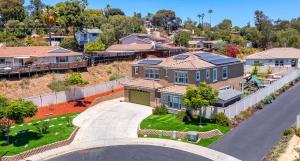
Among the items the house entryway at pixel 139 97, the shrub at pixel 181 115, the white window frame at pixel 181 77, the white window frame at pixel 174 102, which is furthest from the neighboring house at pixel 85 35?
the shrub at pixel 181 115

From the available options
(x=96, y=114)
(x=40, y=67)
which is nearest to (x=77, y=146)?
(x=96, y=114)

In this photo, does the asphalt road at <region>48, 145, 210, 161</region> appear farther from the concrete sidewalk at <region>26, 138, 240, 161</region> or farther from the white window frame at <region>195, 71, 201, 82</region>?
the white window frame at <region>195, 71, 201, 82</region>

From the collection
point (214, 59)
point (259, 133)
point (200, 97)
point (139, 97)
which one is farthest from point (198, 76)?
point (259, 133)

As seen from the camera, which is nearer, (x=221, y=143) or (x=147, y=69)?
(x=221, y=143)

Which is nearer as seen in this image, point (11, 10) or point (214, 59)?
point (214, 59)

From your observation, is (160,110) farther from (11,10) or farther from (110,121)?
(11,10)

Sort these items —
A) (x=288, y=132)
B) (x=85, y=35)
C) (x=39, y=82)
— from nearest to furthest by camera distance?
(x=288, y=132) → (x=39, y=82) → (x=85, y=35)

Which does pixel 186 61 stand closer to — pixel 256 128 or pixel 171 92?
pixel 171 92
